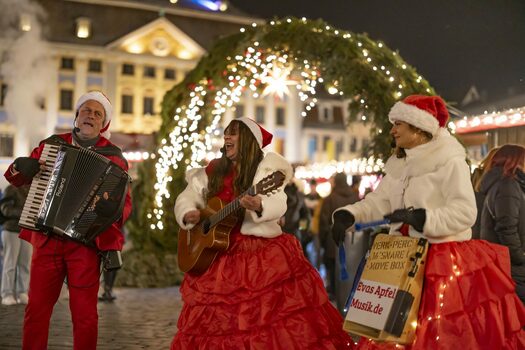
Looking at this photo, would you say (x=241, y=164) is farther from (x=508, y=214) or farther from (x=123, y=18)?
(x=123, y=18)

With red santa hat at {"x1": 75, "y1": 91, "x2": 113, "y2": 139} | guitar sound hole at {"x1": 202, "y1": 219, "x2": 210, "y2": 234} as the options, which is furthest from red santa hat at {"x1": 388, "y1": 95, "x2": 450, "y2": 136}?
red santa hat at {"x1": 75, "y1": 91, "x2": 113, "y2": 139}

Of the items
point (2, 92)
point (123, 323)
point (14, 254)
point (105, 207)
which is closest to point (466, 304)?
point (105, 207)

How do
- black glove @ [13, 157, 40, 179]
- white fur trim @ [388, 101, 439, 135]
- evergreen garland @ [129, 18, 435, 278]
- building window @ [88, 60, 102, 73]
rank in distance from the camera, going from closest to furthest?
1. white fur trim @ [388, 101, 439, 135]
2. black glove @ [13, 157, 40, 179]
3. evergreen garland @ [129, 18, 435, 278]
4. building window @ [88, 60, 102, 73]

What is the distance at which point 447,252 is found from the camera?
4.25 metres

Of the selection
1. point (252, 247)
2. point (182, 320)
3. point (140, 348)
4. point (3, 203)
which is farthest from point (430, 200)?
point (3, 203)

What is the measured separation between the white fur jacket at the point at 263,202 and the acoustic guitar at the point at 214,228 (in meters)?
0.12

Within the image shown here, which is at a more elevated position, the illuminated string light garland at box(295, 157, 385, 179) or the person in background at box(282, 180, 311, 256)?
the illuminated string light garland at box(295, 157, 385, 179)

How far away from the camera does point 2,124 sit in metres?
47.9

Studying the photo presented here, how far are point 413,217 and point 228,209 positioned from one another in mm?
1407

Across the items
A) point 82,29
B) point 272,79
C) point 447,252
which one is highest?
point 82,29

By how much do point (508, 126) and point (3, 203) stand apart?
7.30 m

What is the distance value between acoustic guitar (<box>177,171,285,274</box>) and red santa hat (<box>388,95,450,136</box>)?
0.93 metres

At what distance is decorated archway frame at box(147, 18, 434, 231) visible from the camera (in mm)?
9398

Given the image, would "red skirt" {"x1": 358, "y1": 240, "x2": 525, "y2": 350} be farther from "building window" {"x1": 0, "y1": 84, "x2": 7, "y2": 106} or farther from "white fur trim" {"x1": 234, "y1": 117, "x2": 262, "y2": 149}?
"building window" {"x1": 0, "y1": 84, "x2": 7, "y2": 106}
